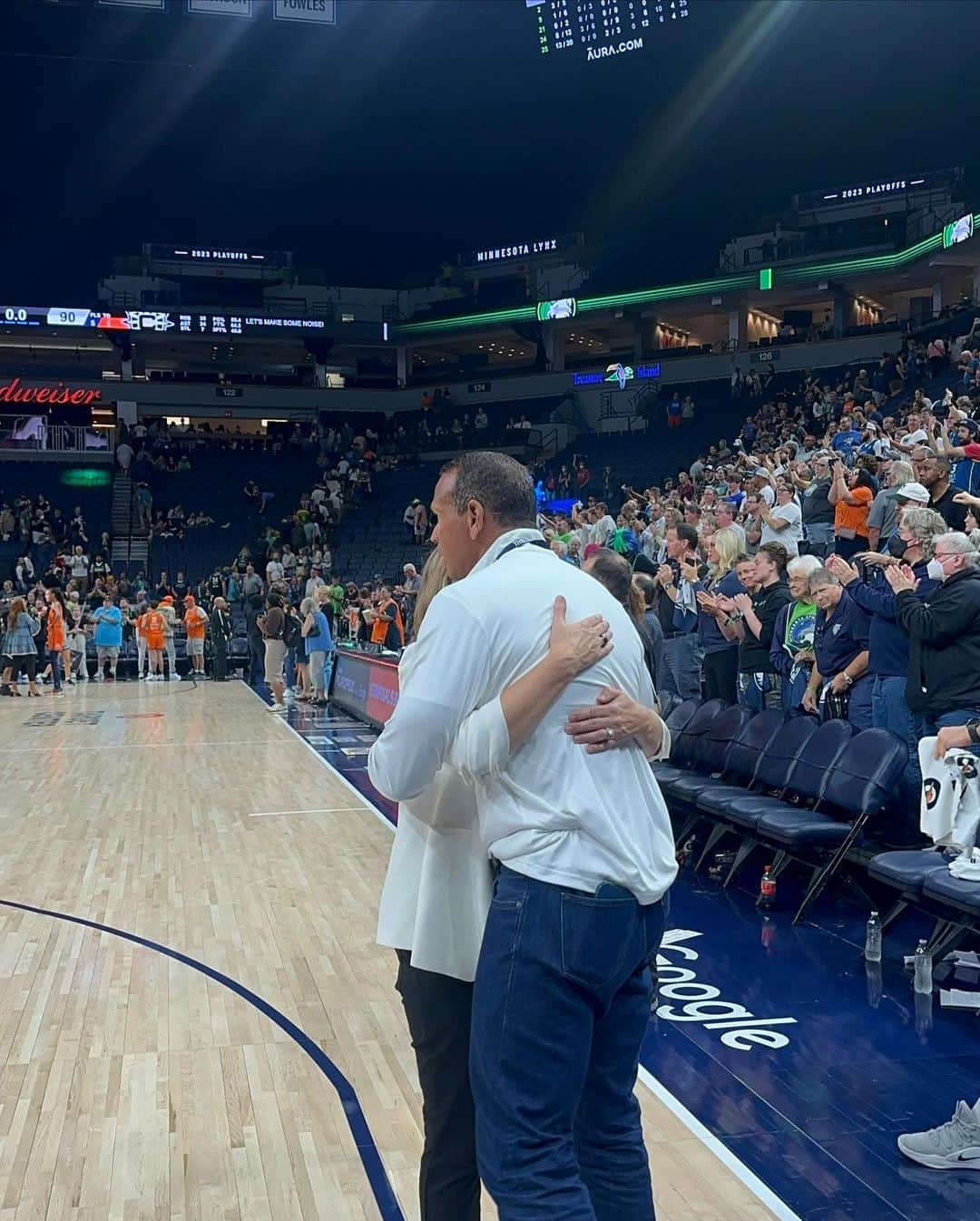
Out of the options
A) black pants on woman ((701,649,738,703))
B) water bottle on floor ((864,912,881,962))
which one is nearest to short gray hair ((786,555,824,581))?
black pants on woman ((701,649,738,703))

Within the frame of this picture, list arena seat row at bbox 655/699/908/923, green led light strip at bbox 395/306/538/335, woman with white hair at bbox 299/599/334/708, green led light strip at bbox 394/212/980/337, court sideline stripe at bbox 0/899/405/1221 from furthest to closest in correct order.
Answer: green led light strip at bbox 395/306/538/335 → green led light strip at bbox 394/212/980/337 → woman with white hair at bbox 299/599/334/708 → arena seat row at bbox 655/699/908/923 → court sideline stripe at bbox 0/899/405/1221

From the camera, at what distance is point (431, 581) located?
2.35 m

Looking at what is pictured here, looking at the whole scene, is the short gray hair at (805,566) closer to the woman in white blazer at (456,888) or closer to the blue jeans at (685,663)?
the blue jeans at (685,663)

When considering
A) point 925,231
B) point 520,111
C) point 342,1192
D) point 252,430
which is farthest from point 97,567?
point 342,1192

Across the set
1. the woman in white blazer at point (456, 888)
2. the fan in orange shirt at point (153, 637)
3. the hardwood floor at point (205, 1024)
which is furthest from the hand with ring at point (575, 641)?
the fan in orange shirt at point (153, 637)

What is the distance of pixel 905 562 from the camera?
5.92m

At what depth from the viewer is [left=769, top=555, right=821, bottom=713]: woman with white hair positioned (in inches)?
266

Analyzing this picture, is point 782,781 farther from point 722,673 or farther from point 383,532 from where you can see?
point 383,532

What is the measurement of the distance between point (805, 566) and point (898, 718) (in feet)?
4.07

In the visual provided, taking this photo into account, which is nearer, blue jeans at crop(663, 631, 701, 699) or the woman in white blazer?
the woman in white blazer

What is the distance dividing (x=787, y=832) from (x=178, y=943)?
2818 millimetres

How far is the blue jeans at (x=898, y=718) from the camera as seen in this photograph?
5.46 m

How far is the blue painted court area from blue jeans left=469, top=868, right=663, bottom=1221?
Answer: 1.40 metres

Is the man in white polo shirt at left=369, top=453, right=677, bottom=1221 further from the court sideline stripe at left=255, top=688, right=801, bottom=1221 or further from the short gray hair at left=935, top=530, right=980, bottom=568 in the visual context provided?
the short gray hair at left=935, top=530, right=980, bottom=568
